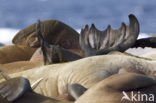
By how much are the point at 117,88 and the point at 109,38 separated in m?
2.13

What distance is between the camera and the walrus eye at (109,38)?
10.3 ft

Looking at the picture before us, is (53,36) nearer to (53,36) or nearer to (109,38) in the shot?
(53,36)

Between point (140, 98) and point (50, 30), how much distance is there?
4.69 metres

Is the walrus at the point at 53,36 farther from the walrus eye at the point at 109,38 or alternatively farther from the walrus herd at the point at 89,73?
the walrus eye at the point at 109,38

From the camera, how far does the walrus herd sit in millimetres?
1149

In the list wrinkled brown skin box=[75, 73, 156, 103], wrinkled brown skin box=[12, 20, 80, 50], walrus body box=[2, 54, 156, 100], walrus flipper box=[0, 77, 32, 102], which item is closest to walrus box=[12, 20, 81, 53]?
wrinkled brown skin box=[12, 20, 80, 50]

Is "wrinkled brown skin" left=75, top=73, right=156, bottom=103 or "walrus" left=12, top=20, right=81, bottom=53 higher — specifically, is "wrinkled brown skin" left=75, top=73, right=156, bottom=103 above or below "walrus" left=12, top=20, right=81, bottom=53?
above

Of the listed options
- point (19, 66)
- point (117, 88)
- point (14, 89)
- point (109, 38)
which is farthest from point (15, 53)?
point (117, 88)

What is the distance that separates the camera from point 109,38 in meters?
3.24

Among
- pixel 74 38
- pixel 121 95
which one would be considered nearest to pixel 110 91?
pixel 121 95

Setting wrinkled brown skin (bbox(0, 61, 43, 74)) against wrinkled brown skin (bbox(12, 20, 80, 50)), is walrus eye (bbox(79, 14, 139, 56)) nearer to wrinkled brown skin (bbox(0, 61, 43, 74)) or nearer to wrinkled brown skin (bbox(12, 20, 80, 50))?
wrinkled brown skin (bbox(0, 61, 43, 74))

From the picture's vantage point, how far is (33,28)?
5762mm

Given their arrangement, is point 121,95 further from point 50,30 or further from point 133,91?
point 50,30

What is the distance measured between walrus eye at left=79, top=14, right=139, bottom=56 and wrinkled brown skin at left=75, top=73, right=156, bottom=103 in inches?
74.6
